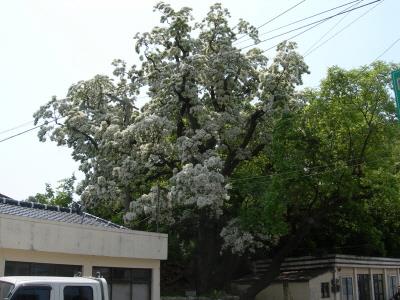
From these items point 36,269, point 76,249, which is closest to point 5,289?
point 36,269

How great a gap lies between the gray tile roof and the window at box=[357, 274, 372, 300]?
19.9 m

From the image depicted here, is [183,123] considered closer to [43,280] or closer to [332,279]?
[332,279]

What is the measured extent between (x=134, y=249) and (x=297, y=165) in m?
9.65

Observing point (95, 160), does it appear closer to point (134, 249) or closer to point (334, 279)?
point (134, 249)

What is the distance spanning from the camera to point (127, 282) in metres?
19.2

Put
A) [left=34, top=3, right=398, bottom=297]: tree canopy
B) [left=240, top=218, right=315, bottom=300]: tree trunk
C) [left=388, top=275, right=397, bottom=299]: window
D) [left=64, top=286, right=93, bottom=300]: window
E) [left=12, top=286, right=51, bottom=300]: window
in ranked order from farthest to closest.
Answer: [left=388, top=275, right=397, bottom=299]: window → [left=240, top=218, right=315, bottom=300]: tree trunk → [left=34, top=3, right=398, bottom=297]: tree canopy → [left=64, top=286, right=93, bottom=300]: window → [left=12, top=286, right=51, bottom=300]: window

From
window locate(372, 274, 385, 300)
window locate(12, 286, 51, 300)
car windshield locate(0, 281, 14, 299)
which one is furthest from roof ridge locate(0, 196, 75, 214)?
window locate(372, 274, 385, 300)

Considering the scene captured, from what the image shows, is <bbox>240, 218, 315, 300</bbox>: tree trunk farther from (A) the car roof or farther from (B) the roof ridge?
(A) the car roof

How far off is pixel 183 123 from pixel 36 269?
49.1ft

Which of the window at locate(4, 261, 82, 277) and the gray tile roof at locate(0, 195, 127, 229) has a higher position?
the gray tile roof at locate(0, 195, 127, 229)

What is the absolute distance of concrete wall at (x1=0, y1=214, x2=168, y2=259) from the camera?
50.7 ft

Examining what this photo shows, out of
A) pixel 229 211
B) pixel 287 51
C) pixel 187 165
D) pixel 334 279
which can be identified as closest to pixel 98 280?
pixel 187 165

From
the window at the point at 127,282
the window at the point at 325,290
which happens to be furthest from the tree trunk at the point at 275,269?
the window at the point at 127,282

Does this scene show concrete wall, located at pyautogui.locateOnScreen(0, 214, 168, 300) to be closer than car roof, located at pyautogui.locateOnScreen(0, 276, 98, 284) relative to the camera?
No
